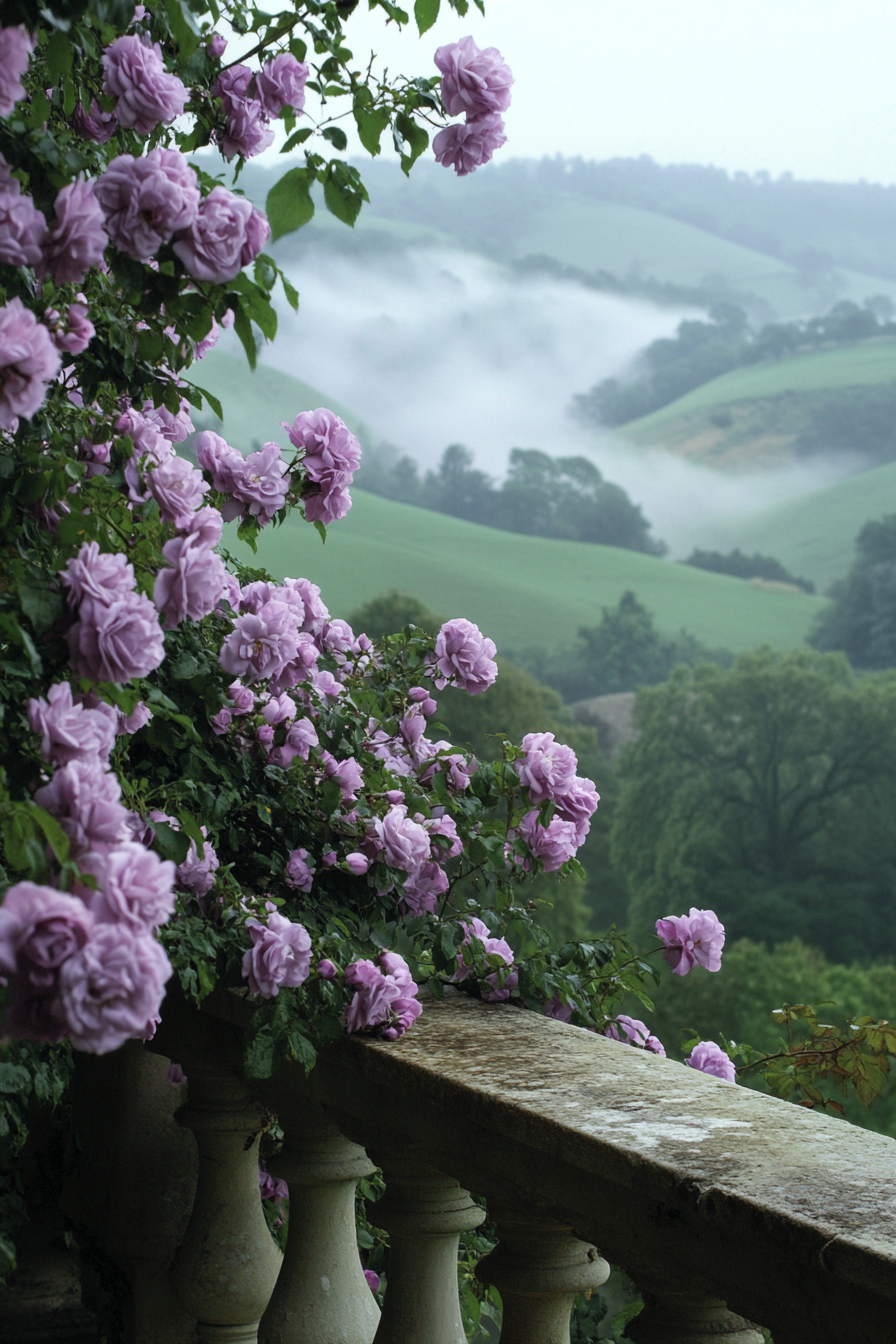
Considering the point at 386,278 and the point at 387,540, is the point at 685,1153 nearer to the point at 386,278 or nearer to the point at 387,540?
the point at 387,540

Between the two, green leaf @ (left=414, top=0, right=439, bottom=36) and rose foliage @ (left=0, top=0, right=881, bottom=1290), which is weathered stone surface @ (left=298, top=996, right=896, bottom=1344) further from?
green leaf @ (left=414, top=0, right=439, bottom=36)

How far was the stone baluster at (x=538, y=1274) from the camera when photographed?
1.33m

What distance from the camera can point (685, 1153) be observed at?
1.11 m

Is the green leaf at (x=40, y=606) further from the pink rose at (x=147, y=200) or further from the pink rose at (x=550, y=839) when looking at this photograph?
the pink rose at (x=550, y=839)

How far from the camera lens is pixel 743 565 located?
69500 millimetres

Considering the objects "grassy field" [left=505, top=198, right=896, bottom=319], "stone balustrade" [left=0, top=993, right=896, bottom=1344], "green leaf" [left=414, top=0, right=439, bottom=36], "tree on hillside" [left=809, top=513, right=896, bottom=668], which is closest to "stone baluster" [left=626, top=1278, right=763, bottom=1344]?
"stone balustrade" [left=0, top=993, right=896, bottom=1344]

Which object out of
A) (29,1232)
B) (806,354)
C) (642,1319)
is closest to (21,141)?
(642,1319)

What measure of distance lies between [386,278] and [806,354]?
83.3ft

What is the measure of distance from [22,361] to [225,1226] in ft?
4.33

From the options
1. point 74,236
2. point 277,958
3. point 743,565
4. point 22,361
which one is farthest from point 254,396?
point 22,361

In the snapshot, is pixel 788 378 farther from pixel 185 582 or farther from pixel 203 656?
pixel 185 582

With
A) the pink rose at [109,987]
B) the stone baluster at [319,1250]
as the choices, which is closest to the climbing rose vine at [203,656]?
the pink rose at [109,987]

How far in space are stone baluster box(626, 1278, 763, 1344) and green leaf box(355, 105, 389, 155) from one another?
1270 mm

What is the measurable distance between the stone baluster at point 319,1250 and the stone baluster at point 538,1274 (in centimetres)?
33
